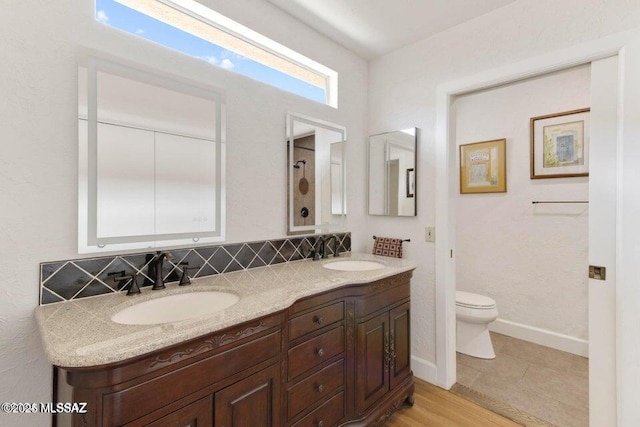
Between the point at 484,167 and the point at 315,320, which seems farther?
the point at 484,167

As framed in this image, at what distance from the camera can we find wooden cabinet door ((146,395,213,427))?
0.92 m

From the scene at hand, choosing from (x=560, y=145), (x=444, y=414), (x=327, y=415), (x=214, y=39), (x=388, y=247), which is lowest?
(x=444, y=414)

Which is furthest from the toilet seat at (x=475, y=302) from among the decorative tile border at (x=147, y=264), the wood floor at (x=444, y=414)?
the decorative tile border at (x=147, y=264)

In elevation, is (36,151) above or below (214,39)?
below

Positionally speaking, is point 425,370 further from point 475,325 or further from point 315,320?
point 315,320

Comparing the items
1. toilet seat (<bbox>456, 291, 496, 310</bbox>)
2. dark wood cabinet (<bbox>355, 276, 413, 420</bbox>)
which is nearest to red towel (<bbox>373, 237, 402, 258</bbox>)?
dark wood cabinet (<bbox>355, 276, 413, 420</bbox>)

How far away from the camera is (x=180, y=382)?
0.94 meters

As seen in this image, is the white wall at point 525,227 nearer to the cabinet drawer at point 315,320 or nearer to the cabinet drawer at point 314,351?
the cabinet drawer at point 315,320

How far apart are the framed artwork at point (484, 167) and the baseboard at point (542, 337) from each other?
52.8 inches

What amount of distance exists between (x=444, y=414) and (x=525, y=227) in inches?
75.5

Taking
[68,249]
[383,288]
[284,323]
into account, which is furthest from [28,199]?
[383,288]

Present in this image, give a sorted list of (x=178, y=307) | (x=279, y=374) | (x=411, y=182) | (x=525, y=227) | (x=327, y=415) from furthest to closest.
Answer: (x=525, y=227) → (x=411, y=182) → (x=327, y=415) → (x=178, y=307) → (x=279, y=374)

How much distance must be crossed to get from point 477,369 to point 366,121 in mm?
2255

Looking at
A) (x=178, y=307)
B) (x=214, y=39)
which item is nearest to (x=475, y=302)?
(x=178, y=307)
